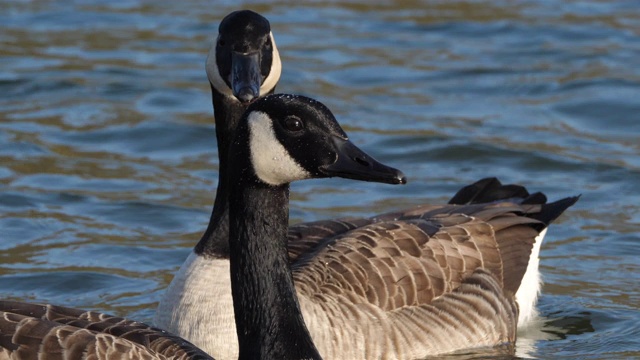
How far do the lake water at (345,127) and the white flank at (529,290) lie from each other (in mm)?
158

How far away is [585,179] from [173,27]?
7551 millimetres

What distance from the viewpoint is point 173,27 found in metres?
18.9

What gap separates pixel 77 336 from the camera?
665cm

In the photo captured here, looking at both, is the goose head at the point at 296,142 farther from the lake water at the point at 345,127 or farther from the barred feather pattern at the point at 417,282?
the lake water at the point at 345,127

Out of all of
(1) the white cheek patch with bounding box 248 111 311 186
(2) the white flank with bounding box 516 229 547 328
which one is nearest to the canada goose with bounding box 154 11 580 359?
(2) the white flank with bounding box 516 229 547 328

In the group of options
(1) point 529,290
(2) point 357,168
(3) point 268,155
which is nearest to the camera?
(2) point 357,168

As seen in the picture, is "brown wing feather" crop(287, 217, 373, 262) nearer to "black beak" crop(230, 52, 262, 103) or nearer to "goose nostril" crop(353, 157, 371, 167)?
"black beak" crop(230, 52, 262, 103)

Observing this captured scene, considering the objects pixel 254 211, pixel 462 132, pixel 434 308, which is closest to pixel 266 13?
pixel 462 132

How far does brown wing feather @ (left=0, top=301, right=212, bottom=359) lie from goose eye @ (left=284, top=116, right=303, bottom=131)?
4.23ft

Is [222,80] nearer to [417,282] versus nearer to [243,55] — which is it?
[243,55]

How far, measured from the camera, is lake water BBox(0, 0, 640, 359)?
1088 cm

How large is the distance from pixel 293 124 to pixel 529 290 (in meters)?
3.82

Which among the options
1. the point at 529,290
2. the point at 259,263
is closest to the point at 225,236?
the point at 259,263

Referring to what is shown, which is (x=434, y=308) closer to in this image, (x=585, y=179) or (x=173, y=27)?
(x=585, y=179)
